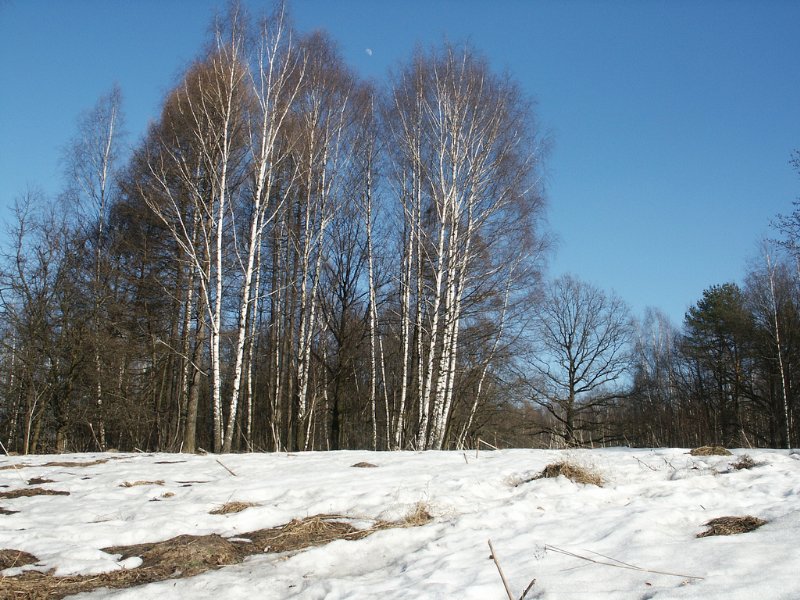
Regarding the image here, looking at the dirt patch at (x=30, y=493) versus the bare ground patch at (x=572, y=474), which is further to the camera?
the dirt patch at (x=30, y=493)

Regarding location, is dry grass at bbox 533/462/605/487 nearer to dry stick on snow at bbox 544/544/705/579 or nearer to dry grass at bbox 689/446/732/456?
dry stick on snow at bbox 544/544/705/579

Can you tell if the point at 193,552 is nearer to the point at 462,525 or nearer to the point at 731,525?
the point at 462,525

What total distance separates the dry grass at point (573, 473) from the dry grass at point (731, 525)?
1368 mm

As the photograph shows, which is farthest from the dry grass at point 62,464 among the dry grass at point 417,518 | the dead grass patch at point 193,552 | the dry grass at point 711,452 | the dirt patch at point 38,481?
the dry grass at point 711,452

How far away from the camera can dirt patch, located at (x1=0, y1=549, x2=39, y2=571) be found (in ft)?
10.2

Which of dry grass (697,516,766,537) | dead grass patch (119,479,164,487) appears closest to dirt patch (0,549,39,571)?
dead grass patch (119,479,164,487)

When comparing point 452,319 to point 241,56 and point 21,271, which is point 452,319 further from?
point 21,271

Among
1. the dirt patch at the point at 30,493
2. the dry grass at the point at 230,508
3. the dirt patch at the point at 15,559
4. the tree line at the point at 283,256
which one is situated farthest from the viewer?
the tree line at the point at 283,256

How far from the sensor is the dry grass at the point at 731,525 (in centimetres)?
299

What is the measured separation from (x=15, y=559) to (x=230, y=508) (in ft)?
4.97

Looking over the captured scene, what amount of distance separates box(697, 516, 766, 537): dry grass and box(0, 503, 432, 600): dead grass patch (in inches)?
68.5

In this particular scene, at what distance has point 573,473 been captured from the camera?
15.6 ft

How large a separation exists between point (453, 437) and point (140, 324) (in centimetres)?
1091

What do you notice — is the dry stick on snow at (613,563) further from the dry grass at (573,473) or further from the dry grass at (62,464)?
the dry grass at (62,464)
